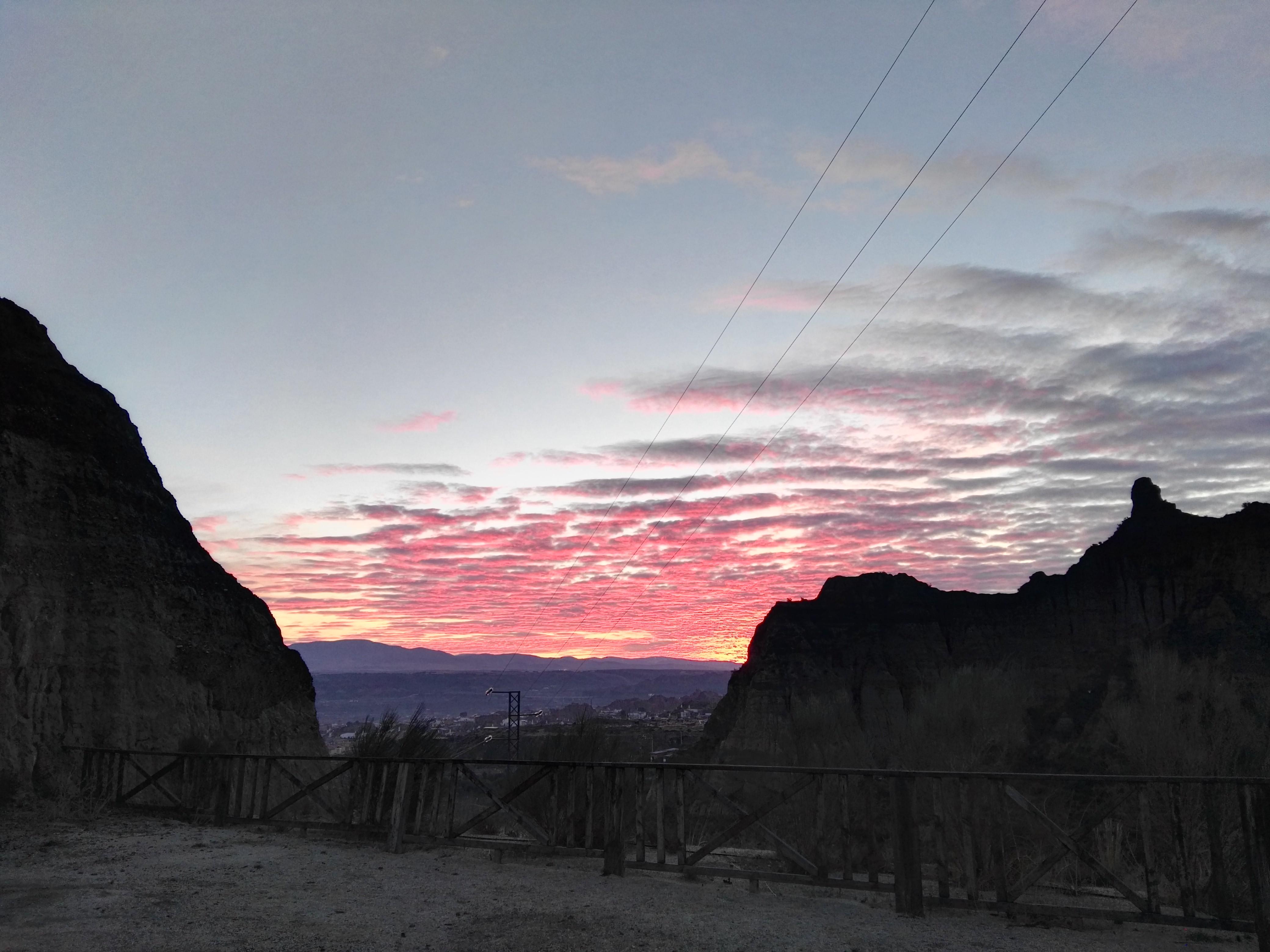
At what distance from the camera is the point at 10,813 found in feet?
50.8

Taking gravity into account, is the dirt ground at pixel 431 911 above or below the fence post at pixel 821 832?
below

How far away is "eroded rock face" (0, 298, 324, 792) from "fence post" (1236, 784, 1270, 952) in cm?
2024

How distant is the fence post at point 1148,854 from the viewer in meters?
9.38

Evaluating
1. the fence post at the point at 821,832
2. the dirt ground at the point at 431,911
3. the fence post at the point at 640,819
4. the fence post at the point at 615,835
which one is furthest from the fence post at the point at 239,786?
the fence post at the point at 821,832

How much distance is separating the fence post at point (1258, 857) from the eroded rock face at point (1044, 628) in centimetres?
3333

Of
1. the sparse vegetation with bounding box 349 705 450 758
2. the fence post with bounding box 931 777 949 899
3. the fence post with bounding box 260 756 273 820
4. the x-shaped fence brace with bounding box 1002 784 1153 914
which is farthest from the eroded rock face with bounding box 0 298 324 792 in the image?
the x-shaped fence brace with bounding box 1002 784 1153 914

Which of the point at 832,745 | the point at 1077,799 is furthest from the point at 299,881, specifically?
the point at 832,745

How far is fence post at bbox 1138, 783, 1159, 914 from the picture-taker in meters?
9.38

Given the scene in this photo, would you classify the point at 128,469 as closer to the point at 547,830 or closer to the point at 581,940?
the point at 547,830

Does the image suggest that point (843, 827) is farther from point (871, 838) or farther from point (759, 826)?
point (759, 826)

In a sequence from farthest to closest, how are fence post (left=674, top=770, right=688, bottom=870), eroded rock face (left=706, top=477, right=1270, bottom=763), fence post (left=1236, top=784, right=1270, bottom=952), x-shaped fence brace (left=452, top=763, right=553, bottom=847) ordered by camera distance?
1. eroded rock face (left=706, top=477, right=1270, bottom=763)
2. x-shaped fence brace (left=452, top=763, right=553, bottom=847)
3. fence post (left=674, top=770, right=688, bottom=870)
4. fence post (left=1236, top=784, right=1270, bottom=952)

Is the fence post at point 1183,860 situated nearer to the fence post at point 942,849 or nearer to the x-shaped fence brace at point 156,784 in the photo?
the fence post at point 942,849

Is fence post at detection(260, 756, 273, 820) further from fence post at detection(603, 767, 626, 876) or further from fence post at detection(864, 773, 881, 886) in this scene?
fence post at detection(864, 773, 881, 886)

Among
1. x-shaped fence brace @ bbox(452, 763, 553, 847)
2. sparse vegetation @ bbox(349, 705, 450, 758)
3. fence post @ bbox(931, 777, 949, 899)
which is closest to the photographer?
fence post @ bbox(931, 777, 949, 899)
